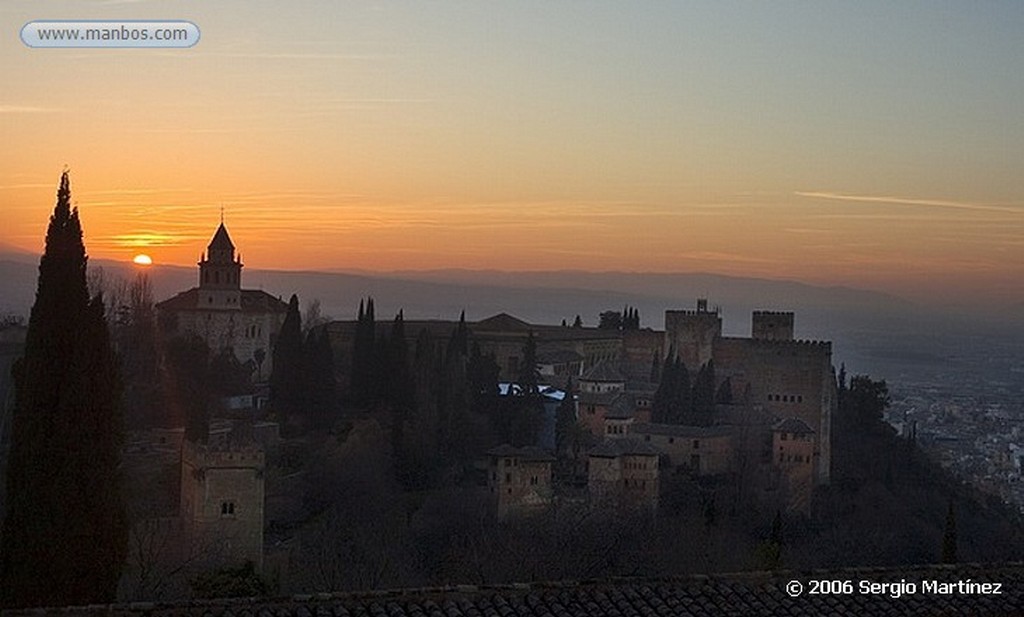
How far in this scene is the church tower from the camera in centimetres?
3200

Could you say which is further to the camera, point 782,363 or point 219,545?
point 782,363

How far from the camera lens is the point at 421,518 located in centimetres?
2289

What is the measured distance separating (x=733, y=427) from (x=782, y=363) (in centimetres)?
487

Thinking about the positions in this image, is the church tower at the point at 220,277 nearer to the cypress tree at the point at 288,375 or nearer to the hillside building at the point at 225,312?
the hillside building at the point at 225,312

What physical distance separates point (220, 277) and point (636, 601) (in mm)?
24778

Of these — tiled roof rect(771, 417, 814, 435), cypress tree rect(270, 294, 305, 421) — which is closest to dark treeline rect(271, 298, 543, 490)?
cypress tree rect(270, 294, 305, 421)

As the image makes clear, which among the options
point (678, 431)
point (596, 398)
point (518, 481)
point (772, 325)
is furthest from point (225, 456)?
point (772, 325)

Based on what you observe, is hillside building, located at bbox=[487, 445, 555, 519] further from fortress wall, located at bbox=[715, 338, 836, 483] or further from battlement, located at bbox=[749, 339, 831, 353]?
battlement, located at bbox=[749, 339, 831, 353]

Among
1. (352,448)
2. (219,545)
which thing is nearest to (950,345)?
(352,448)

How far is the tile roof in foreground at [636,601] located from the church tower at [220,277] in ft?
78.6

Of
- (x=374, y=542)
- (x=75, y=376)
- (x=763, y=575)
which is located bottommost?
(x=374, y=542)

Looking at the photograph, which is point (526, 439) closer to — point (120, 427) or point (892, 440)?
point (892, 440)

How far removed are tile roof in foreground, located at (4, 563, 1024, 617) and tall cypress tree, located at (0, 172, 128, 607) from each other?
4.38 meters

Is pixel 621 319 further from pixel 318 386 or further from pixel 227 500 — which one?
pixel 227 500
